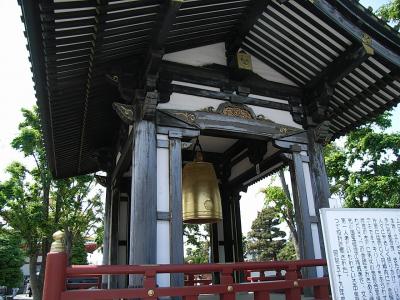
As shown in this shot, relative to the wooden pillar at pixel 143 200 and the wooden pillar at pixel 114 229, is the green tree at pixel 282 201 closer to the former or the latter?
the wooden pillar at pixel 114 229

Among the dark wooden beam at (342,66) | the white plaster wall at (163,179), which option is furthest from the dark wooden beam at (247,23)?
the white plaster wall at (163,179)

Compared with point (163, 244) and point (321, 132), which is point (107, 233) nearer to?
point (163, 244)

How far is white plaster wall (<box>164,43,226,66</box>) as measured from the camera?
6027 mm

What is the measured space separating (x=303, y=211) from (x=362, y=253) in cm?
238

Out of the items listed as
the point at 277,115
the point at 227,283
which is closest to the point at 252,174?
the point at 277,115

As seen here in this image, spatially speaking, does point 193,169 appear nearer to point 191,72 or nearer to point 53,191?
point 191,72

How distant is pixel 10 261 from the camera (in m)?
22.5

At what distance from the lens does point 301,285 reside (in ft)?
15.2

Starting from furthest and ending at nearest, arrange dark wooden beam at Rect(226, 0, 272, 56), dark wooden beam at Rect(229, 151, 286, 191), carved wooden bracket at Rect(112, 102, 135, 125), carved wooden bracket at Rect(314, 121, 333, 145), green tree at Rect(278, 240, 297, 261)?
green tree at Rect(278, 240, 297, 261) < dark wooden beam at Rect(229, 151, 286, 191) < carved wooden bracket at Rect(314, 121, 333, 145) < dark wooden beam at Rect(226, 0, 272, 56) < carved wooden bracket at Rect(112, 102, 135, 125)

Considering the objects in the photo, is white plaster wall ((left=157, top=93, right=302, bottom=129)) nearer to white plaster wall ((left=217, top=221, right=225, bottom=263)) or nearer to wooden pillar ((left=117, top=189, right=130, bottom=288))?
wooden pillar ((left=117, top=189, right=130, bottom=288))

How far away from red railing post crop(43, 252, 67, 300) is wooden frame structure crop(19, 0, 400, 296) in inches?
47.7

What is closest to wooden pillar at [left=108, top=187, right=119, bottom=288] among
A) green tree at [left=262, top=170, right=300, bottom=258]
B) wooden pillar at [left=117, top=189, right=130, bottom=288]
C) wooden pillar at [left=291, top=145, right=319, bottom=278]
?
wooden pillar at [left=117, top=189, right=130, bottom=288]

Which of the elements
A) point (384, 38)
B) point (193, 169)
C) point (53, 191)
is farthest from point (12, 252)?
point (384, 38)

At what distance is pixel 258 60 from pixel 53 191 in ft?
46.1
